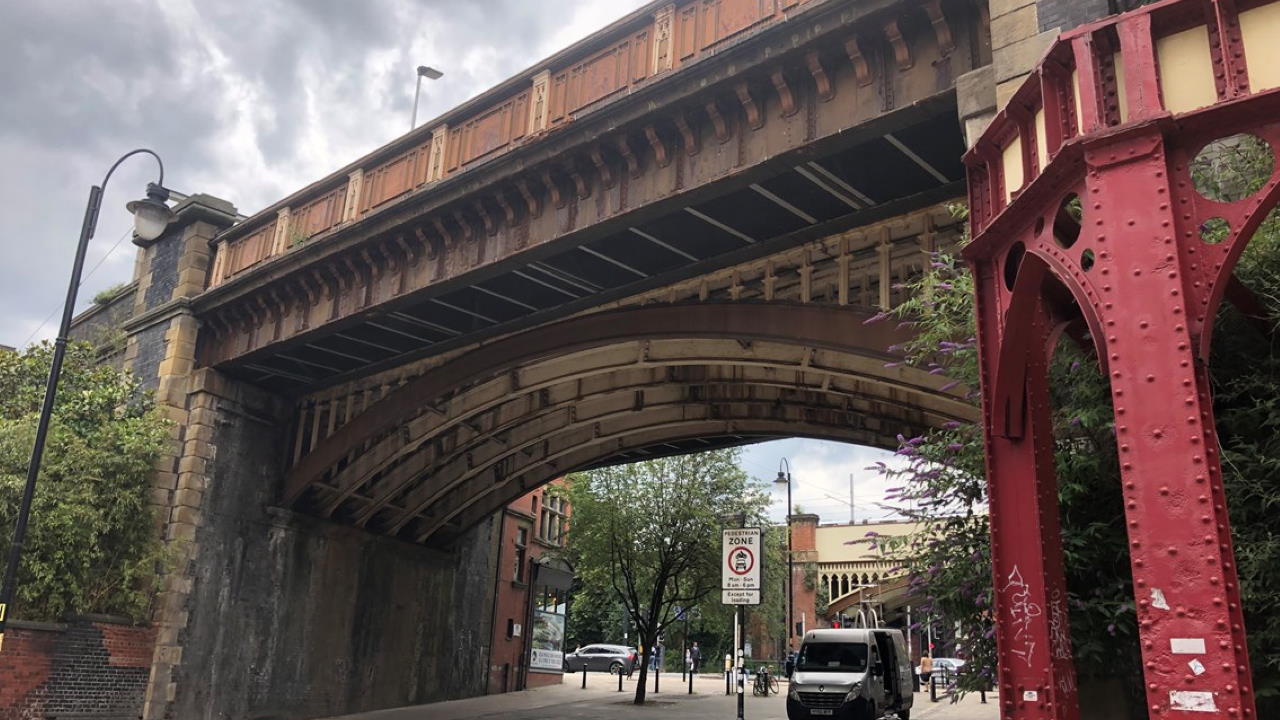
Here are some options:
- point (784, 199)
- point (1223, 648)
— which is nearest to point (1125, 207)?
point (1223, 648)

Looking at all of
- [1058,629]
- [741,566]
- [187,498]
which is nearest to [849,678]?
[741,566]

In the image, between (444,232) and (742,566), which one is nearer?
(742,566)

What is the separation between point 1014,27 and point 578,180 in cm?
676

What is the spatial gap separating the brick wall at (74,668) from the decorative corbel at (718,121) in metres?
15.6

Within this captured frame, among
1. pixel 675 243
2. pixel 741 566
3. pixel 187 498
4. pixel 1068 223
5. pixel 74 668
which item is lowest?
pixel 74 668

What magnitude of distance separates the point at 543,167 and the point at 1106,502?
952 cm

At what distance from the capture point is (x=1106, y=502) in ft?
23.1

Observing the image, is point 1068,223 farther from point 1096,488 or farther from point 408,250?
point 408,250

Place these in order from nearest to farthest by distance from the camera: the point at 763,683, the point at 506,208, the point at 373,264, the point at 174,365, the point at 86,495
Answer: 1. the point at 506,208
2. the point at 373,264
3. the point at 86,495
4. the point at 174,365
5. the point at 763,683

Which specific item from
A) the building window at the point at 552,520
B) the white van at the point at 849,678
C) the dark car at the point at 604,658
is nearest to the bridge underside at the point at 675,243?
the white van at the point at 849,678

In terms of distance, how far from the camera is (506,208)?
14883 millimetres

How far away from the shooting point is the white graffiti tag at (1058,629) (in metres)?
6.02

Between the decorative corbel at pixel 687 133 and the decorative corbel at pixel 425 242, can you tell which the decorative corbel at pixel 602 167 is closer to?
the decorative corbel at pixel 687 133

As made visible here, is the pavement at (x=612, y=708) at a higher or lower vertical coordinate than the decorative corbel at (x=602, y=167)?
lower
